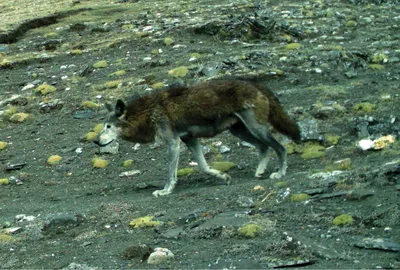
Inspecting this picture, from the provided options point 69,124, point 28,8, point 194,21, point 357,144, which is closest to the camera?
point 357,144

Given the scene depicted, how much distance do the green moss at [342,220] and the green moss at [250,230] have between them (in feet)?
4.31

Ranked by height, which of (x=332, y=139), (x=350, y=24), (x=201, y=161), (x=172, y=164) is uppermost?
(x=172, y=164)

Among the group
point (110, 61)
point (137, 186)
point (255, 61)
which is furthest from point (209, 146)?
point (110, 61)

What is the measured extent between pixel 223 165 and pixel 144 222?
17.0 ft

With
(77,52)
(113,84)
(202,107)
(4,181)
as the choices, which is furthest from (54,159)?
(77,52)

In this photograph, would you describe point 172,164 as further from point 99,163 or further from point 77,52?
point 77,52

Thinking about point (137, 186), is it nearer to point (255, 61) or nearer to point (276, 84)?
point (276, 84)

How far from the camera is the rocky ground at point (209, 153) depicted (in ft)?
38.0

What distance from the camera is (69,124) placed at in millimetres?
24859

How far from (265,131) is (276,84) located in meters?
9.44

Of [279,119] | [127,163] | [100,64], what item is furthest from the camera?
[100,64]

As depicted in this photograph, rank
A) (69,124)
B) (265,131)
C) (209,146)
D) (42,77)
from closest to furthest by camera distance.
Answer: (265,131) < (209,146) < (69,124) < (42,77)

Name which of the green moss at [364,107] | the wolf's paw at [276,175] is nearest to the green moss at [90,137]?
the wolf's paw at [276,175]

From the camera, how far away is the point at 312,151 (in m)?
18.2
